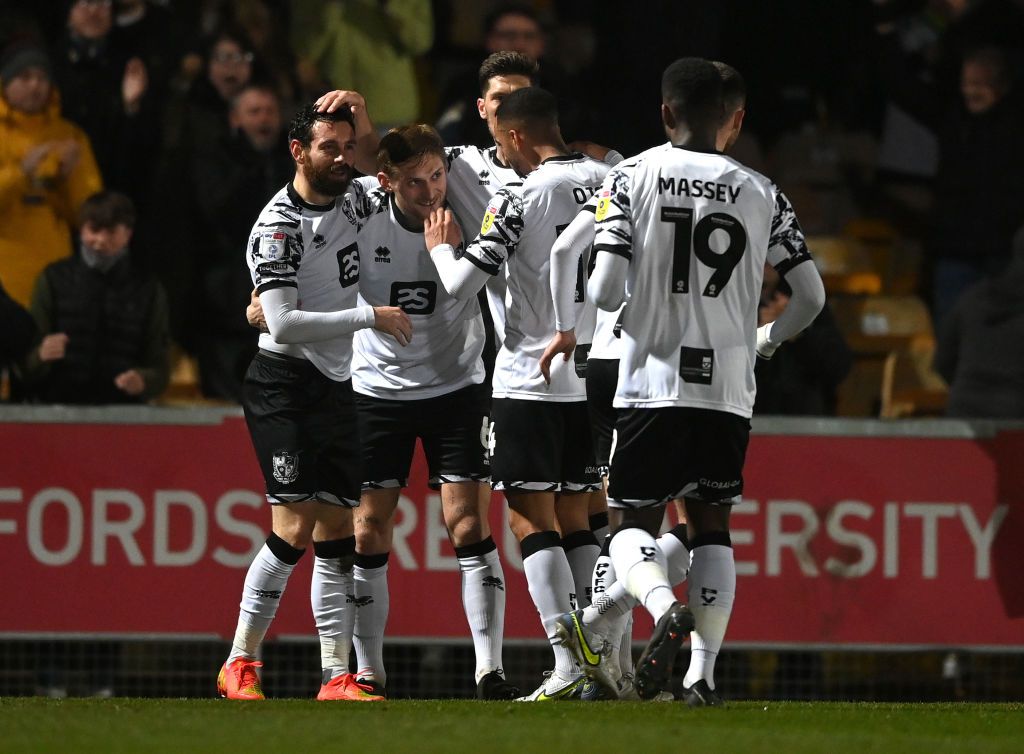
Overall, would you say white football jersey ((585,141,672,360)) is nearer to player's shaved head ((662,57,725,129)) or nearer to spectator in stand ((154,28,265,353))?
player's shaved head ((662,57,725,129))

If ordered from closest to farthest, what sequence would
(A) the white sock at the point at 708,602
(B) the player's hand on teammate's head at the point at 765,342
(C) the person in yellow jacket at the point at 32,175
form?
(A) the white sock at the point at 708,602, (B) the player's hand on teammate's head at the point at 765,342, (C) the person in yellow jacket at the point at 32,175

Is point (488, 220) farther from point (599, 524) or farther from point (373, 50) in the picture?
point (373, 50)

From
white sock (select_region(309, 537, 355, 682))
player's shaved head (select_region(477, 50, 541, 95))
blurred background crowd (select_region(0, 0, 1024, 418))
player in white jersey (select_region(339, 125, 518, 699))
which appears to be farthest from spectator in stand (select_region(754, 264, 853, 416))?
white sock (select_region(309, 537, 355, 682))

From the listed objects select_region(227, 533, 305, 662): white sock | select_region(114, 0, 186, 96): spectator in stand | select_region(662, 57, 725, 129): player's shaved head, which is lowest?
select_region(227, 533, 305, 662): white sock

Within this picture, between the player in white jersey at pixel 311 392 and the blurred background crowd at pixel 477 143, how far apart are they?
7.93ft

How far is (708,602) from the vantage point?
6.56m

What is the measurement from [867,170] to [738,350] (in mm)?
6769

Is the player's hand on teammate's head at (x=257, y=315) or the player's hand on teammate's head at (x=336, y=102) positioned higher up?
the player's hand on teammate's head at (x=336, y=102)

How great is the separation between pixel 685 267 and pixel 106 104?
5.69 meters

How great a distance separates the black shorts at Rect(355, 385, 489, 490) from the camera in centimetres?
775

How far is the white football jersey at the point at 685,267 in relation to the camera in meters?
6.48

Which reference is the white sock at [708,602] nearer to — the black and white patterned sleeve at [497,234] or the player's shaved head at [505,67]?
the black and white patterned sleeve at [497,234]

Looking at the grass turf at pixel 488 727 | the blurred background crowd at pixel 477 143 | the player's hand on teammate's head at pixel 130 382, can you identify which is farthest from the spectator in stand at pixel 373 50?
the grass turf at pixel 488 727

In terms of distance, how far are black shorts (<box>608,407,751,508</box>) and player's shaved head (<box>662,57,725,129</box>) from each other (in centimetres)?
101
